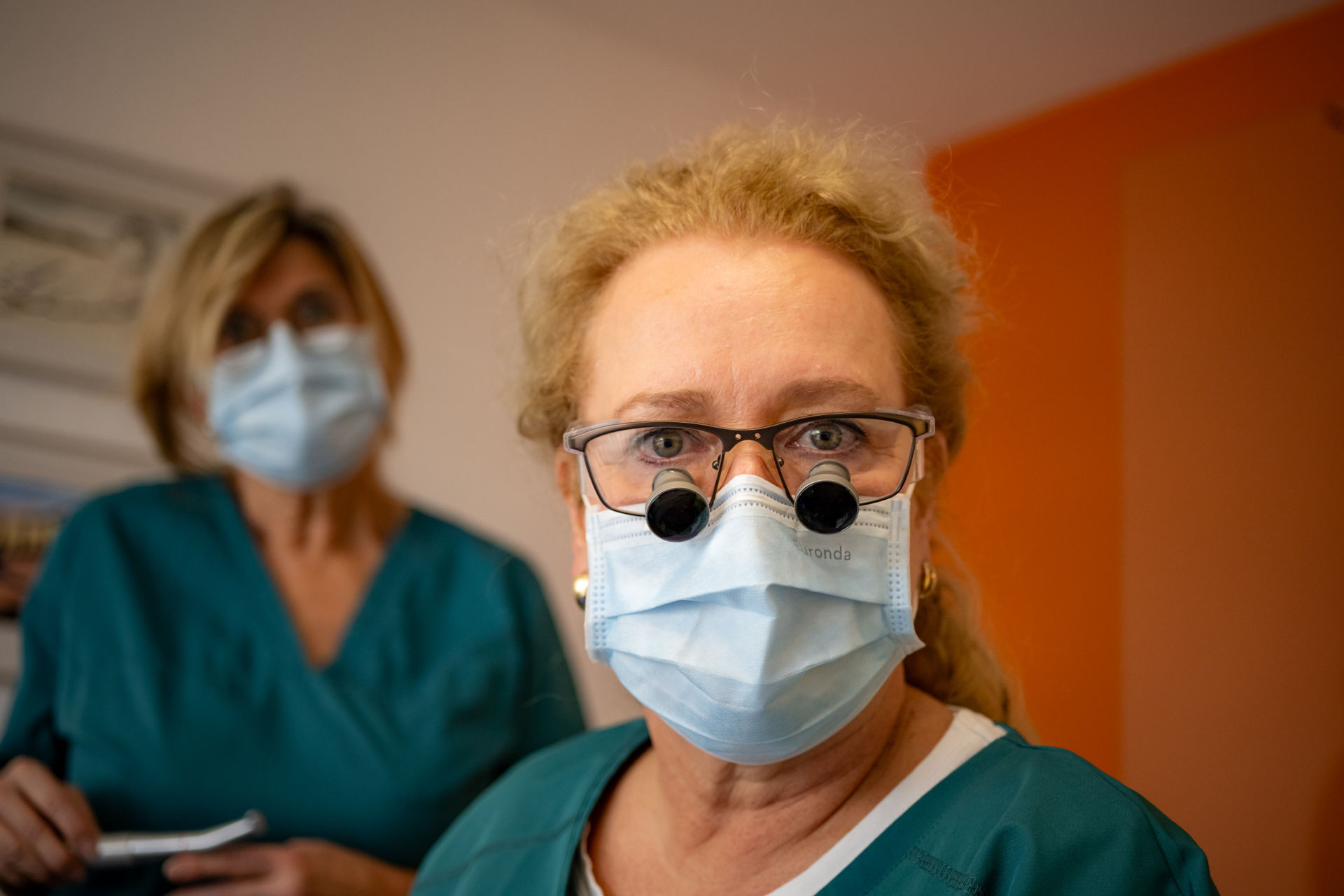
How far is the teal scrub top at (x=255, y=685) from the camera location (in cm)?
161

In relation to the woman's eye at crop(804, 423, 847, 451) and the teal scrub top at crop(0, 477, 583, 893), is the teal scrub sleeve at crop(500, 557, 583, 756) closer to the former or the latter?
the teal scrub top at crop(0, 477, 583, 893)

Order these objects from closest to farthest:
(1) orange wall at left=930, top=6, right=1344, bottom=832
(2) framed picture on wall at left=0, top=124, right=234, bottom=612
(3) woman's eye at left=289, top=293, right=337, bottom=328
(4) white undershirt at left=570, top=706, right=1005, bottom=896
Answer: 1. (4) white undershirt at left=570, top=706, right=1005, bottom=896
2. (1) orange wall at left=930, top=6, right=1344, bottom=832
3. (3) woman's eye at left=289, top=293, right=337, bottom=328
4. (2) framed picture on wall at left=0, top=124, right=234, bottom=612

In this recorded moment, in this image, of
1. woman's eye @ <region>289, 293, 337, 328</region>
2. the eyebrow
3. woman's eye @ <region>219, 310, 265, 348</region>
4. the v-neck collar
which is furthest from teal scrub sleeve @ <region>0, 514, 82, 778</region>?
the eyebrow

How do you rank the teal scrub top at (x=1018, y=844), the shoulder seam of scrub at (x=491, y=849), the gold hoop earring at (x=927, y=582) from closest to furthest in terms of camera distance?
the teal scrub top at (x=1018, y=844)
the gold hoop earring at (x=927, y=582)
the shoulder seam of scrub at (x=491, y=849)

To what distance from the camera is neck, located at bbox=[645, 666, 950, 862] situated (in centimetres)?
96

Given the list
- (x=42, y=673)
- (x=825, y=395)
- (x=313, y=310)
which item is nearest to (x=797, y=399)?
(x=825, y=395)

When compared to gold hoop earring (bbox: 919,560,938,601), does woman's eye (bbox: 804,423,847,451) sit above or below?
above

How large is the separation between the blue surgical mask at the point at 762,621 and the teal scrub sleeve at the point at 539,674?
0.88 m

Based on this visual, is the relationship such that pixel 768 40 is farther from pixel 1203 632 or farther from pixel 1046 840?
pixel 1046 840

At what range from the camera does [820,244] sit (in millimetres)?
1025

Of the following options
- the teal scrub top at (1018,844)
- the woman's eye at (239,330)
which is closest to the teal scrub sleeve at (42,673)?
the woman's eye at (239,330)

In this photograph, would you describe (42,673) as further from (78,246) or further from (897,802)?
(897,802)

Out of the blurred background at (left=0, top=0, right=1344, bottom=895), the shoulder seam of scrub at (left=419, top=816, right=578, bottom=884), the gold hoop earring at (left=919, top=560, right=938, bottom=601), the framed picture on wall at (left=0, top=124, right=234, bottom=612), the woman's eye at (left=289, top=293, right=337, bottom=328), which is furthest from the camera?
the framed picture on wall at (left=0, top=124, right=234, bottom=612)

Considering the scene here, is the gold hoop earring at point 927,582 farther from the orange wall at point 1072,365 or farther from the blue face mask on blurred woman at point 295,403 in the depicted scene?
the blue face mask on blurred woman at point 295,403
